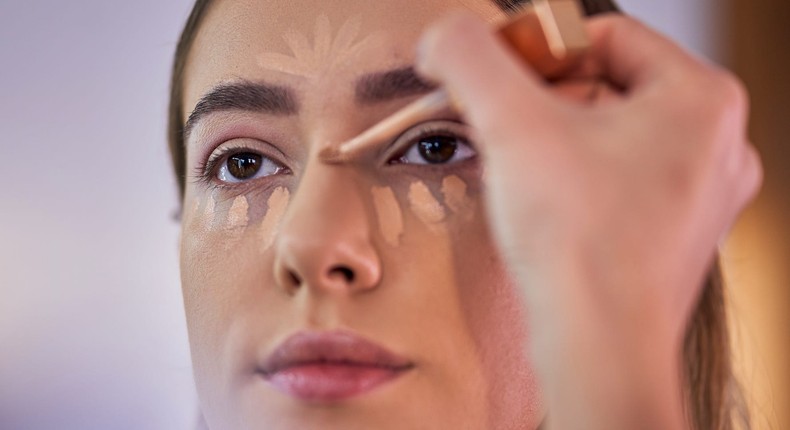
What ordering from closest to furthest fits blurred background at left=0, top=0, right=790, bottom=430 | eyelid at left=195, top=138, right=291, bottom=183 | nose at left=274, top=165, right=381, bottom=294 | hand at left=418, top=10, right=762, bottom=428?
hand at left=418, top=10, right=762, bottom=428, nose at left=274, top=165, right=381, bottom=294, eyelid at left=195, top=138, right=291, bottom=183, blurred background at left=0, top=0, right=790, bottom=430

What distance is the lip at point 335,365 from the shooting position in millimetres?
670

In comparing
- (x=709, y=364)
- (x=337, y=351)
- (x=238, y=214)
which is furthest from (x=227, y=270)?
(x=709, y=364)

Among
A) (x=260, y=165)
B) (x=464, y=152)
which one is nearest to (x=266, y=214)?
(x=260, y=165)

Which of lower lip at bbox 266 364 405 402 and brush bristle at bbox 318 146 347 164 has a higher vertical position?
brush bristle at bbox 318 146 347 164

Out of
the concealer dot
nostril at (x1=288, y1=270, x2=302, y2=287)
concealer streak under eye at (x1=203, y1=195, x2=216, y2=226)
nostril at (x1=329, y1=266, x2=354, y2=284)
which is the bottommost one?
nostril at (x1=329, y1=266, x2=354, y2=284)

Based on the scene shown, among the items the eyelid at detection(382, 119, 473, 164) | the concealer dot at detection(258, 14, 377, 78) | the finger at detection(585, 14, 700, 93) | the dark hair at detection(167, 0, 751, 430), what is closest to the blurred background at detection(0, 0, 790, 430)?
the dark hair at detection(167, 0, 751, 430)

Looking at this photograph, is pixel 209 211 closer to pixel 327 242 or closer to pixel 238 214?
pixel 238 214

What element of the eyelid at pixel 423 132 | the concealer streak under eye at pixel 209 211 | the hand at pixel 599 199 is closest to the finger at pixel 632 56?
the hand at pixel 599 199

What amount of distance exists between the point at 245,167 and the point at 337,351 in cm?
23

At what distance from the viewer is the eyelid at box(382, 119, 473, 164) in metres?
0.73

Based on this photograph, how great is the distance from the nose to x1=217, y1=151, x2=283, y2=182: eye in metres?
0.09

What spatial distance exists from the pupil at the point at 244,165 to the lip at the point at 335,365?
19 cm

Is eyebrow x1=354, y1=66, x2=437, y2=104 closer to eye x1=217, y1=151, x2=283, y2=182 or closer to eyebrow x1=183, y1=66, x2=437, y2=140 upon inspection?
eyebrow x1=183, y1=66, x2=437, y2=140

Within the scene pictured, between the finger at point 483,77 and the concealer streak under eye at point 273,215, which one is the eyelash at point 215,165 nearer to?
the concealer streak under eye at point 273,215
